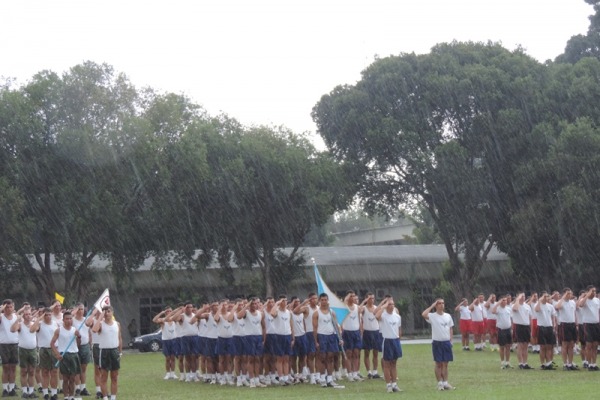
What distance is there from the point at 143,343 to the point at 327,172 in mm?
11134

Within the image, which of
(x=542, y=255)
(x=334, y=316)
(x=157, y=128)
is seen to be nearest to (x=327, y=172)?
(x=157, y=128)

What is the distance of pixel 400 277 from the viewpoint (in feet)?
178

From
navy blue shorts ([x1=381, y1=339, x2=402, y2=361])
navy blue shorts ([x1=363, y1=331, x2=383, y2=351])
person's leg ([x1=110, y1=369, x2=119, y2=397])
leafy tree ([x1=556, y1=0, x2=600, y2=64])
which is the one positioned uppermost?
leafy tree ([x1=556, y1=0, x2=600, y2=64])

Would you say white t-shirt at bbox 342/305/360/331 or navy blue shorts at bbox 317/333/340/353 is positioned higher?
white t-shirt at bbox 342/305/360/331

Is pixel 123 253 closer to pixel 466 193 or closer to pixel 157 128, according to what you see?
pixel 157 128

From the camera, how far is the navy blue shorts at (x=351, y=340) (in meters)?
21.4

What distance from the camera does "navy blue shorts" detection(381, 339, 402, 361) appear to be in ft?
63.6

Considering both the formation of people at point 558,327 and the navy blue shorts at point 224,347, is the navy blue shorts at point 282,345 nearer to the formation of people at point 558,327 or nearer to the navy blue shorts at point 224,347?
the navy blue shorts at point 224,347

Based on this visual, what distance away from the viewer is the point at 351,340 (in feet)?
70.1

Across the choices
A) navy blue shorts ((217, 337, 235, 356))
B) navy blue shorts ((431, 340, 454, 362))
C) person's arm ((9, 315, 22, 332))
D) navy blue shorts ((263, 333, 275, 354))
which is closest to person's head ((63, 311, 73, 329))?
person's arm ((9, 315, 22, 332))

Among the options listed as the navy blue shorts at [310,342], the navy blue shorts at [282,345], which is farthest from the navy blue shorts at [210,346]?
the navy blue shorts at [310,342]

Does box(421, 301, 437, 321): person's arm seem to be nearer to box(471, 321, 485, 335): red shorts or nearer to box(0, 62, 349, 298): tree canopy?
box(471, 321, 485, 335): red shorts

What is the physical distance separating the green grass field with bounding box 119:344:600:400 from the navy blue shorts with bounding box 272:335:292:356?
85cm

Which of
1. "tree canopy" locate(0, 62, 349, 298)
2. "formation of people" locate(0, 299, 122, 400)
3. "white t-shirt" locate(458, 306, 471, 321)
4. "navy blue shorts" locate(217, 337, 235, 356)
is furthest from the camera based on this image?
"tree canopy" locate(0, 62, 349, 298)
